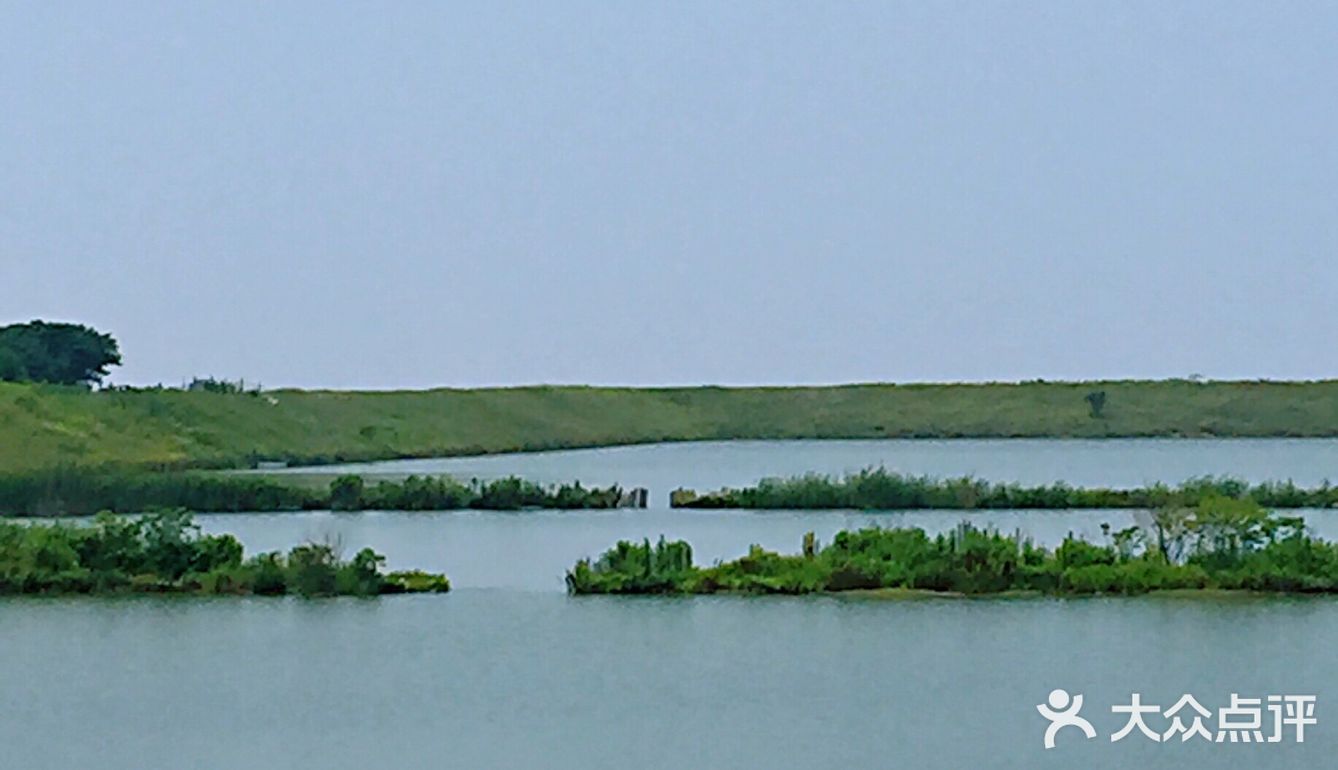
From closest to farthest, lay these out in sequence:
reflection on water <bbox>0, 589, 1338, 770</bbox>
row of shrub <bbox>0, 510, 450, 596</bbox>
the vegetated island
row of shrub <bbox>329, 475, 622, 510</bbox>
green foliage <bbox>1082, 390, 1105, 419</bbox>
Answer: reflection on water <bbox>0, 589, 1338, 770</bbox>, the vegetated island, row of shrub <bbox>0, 510, 450, 596</bbox>, row of shrub <bbox>329, 475, 622, 510</bbox>, green foliage <bbox>1082, 390, 1105, 419</bbox>

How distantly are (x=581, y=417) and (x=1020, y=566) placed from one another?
6869 cm

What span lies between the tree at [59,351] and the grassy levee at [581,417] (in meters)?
4.24

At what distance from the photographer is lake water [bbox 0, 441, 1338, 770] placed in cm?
1920

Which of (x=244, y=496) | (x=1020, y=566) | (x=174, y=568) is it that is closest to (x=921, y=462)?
(x=244, y=496)

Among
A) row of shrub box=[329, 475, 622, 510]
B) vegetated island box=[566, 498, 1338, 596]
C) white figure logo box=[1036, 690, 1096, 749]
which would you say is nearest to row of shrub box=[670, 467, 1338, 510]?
row of shrub box=[329, 475, 622, 510]

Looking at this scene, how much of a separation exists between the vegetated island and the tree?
4999 cm

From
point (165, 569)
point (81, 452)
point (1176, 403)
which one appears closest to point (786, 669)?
point (165, 569)

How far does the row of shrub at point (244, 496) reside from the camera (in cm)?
4209

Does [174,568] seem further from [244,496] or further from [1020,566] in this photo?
[244,496]

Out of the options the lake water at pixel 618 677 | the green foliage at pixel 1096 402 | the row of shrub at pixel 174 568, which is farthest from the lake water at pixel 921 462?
the lake water at pixel 618 677

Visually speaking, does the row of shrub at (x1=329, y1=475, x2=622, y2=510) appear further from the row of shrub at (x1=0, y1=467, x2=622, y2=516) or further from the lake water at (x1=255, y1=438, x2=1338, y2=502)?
the lake water at (x1=255, y1=438, x2=1338, y2=502)

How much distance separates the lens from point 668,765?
18.6m

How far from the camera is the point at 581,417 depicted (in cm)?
9638

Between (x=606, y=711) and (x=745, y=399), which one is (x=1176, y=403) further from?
(x=606, y=711)
